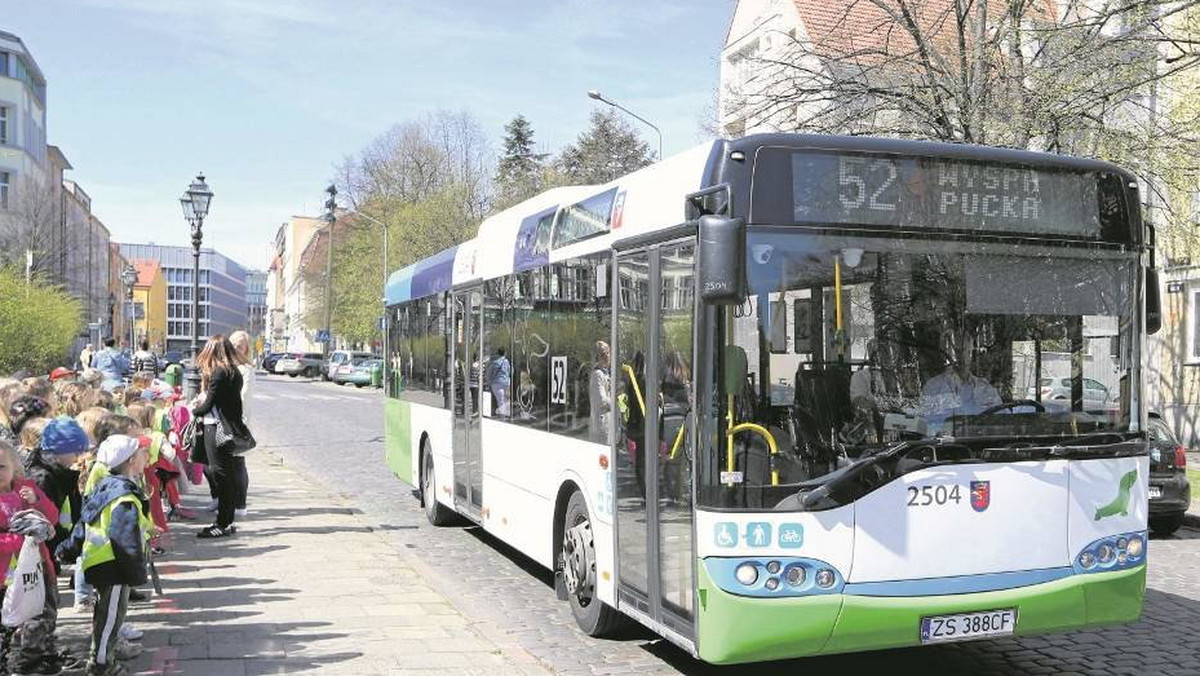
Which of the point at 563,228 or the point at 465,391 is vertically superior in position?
the point at 563,228

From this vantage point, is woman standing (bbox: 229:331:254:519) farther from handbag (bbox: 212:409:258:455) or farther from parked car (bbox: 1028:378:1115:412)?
parked car (bbox: 1028:378:1115:412)

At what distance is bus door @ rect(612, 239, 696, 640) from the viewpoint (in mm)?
5738

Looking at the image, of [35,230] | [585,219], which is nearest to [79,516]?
[585,219]

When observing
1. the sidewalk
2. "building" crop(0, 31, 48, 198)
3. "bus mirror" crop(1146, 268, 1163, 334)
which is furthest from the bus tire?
"building" crop(0, 31, 48, 198)

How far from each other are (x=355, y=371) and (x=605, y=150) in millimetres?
20049

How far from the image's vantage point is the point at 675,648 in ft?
23.1

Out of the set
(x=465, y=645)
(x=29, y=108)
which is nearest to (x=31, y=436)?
(x=465, y=645)

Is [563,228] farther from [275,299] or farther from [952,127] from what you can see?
[275,299]

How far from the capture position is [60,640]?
6648 millimetres

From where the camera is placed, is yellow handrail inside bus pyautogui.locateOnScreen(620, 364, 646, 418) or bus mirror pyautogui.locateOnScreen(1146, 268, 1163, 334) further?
yellow handrail inside bus pyautogui.locateOnScreen(620, 364, 646, 418)

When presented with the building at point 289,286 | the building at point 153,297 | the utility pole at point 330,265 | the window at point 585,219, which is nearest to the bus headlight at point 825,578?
the window at point 585,219

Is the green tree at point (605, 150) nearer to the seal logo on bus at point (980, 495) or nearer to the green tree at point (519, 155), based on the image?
the green tree at point (519, 155)

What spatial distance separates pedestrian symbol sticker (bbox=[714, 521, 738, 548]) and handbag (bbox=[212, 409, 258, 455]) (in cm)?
638

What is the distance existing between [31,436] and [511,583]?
371 cm
